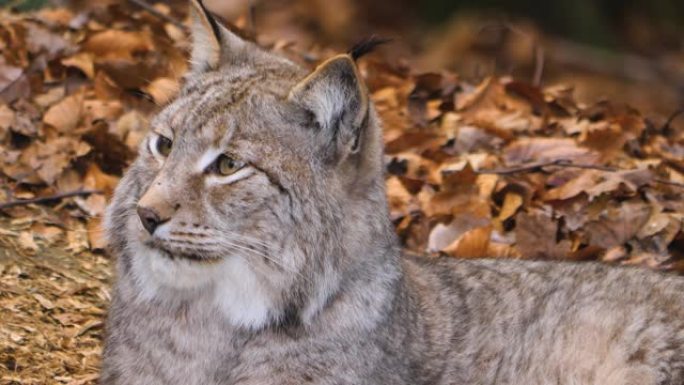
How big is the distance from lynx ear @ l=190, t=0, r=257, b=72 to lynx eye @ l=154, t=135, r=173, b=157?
A: 1.56ft

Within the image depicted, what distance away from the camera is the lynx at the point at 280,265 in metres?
4.11

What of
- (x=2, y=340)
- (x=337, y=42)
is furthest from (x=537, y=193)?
(x=337, y=42)

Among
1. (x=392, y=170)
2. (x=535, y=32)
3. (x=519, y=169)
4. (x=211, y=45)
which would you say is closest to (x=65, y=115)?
(x=392, y=170)

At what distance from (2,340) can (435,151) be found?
9.13 feet

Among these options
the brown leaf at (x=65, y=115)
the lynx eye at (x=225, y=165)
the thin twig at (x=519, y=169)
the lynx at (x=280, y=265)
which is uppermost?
the lynx eye at (x=225, y=165)

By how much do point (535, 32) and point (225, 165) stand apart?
9571mm

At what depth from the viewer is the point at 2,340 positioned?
4.94 metres

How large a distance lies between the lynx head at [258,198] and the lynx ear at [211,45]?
0.31 meters

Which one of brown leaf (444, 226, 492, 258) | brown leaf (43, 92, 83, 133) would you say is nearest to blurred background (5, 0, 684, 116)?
brown leaf (43, 92, 83, 133)

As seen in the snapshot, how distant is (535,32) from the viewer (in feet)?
43.4

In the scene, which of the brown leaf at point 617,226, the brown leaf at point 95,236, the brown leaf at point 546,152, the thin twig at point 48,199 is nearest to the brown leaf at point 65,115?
the thin twig at point 48,199

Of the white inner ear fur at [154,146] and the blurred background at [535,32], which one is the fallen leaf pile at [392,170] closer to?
the white inner ear fur at [154,146]

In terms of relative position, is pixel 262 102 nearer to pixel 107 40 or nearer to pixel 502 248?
pixel 502 248

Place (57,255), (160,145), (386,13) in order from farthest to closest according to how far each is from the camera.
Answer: (386,13) < (57,255) < (160,145)
